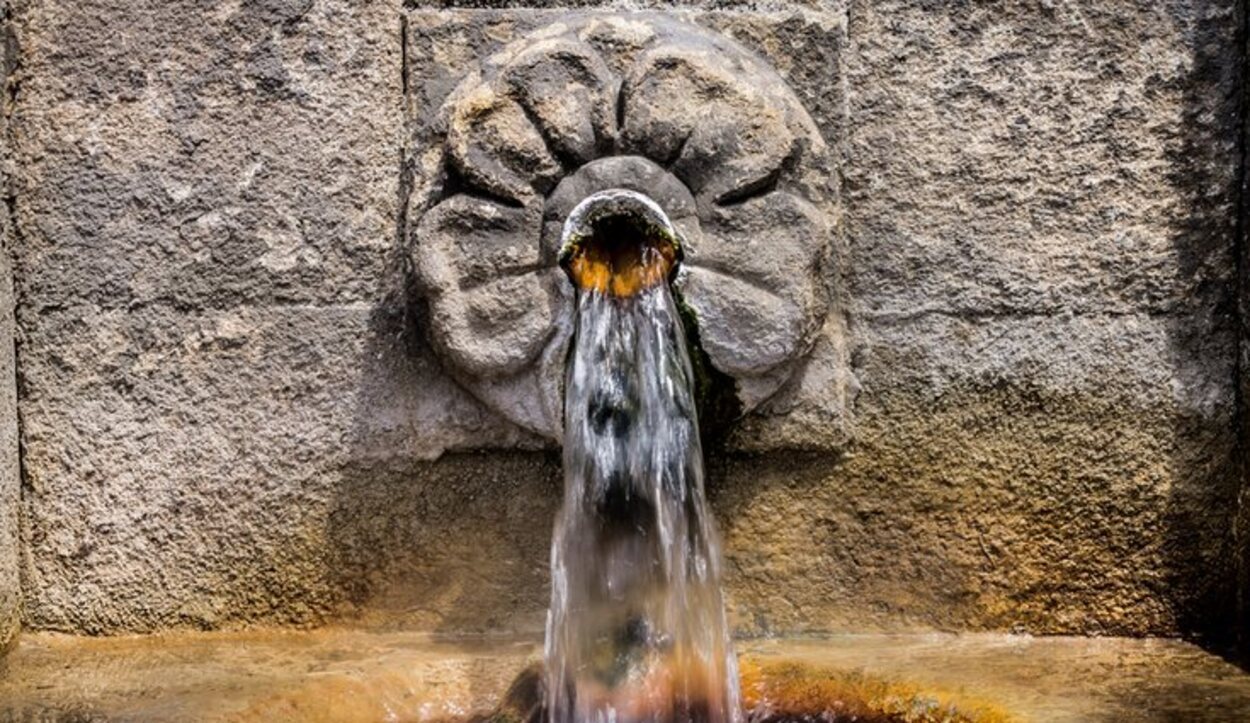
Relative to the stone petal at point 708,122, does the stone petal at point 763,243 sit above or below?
below

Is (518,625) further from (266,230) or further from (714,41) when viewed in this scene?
(714,41)

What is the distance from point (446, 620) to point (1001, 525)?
2.70 feet

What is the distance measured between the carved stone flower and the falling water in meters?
0.06

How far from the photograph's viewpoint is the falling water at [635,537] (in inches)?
80.0

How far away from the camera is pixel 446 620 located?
88.7 inches

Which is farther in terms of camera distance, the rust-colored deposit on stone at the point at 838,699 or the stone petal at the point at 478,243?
the stone petal at the point at 478,243

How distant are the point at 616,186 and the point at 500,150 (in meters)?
0.16

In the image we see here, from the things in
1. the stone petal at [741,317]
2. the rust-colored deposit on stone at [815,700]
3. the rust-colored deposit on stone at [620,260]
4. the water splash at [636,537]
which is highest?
the rust-colored deposit on stone at [620,260]

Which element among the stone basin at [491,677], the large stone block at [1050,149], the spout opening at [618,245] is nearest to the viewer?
the stone basin at [491,677]

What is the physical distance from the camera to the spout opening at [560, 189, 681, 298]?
202 centimetres

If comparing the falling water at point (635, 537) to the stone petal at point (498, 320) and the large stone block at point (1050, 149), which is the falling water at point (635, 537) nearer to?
the stone petal at point (498, 320)

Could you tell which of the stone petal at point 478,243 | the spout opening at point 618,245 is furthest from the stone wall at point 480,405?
the spout opening at point 618,245

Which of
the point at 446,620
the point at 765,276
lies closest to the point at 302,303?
the point at 446,620

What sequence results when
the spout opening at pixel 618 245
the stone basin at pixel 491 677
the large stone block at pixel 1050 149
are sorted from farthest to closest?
the large stone block at pixel 1050 149 < the spout opening at pixel 618 245 < the stone basin at pixel 491 677
